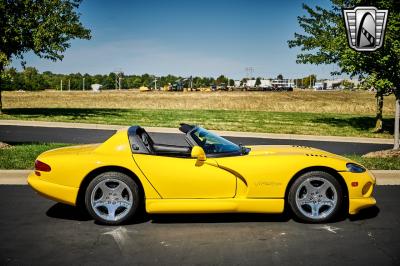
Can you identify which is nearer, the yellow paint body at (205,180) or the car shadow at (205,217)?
the yellow paint body at (205,180)

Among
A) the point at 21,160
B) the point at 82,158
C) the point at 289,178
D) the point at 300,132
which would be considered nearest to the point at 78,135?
the point at 21,160

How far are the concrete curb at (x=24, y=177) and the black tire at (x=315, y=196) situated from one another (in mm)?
3173

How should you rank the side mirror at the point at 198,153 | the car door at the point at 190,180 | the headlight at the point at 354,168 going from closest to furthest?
the side mirror at the point at 198,153, the car door at the point at 190,180, the headlight at the point at 354,168

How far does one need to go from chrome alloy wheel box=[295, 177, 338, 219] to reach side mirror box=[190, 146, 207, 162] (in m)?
1.25

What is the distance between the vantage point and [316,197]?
5461mm

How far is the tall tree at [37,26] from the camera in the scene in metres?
21.5

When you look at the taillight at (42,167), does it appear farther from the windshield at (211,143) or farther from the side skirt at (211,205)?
the windshield at (211,143)

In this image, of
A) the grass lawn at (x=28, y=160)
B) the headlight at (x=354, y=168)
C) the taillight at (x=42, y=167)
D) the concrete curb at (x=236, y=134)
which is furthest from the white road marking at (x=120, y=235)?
the concrete curb at (x=236, y=134)

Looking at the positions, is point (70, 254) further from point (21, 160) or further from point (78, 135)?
point (78, 135)

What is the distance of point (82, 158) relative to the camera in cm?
550

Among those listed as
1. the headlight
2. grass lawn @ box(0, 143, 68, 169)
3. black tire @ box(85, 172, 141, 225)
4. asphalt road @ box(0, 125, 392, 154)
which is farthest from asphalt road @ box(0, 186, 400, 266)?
asphalt road @ box(0, 125, 392, 154)

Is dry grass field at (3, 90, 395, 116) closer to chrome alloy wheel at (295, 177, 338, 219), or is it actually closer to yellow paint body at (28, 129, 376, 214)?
chrome alloy wheel at (295, 177, 338, 219)

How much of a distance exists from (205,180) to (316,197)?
4.65ft

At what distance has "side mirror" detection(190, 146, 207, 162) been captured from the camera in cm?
522
